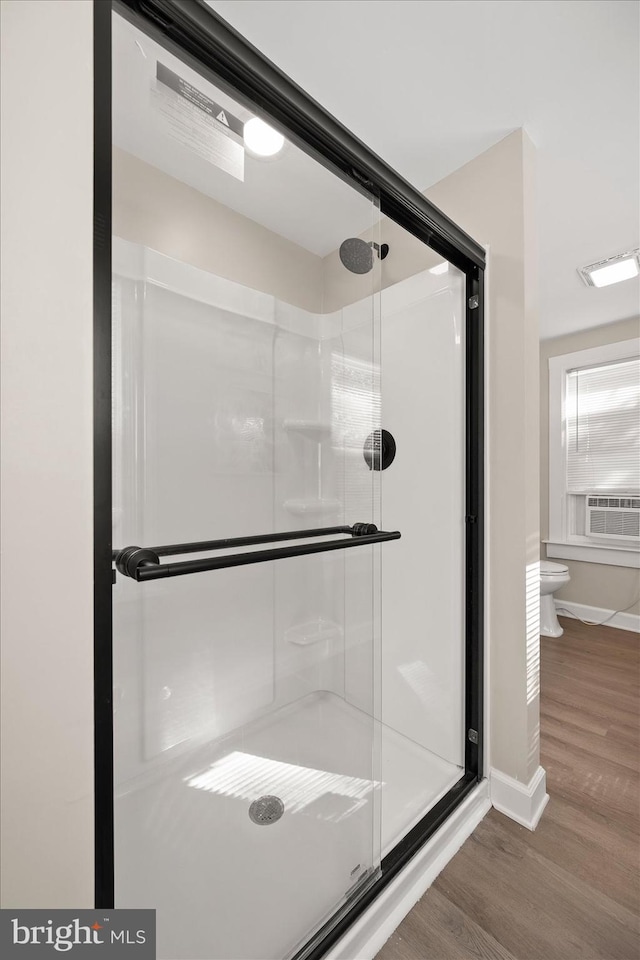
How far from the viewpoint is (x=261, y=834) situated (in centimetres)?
110

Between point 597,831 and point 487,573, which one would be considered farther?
point 487,573

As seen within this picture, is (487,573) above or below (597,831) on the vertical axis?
above

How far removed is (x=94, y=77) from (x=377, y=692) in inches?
56.7

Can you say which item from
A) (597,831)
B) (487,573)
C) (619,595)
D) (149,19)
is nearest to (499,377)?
(487,573)

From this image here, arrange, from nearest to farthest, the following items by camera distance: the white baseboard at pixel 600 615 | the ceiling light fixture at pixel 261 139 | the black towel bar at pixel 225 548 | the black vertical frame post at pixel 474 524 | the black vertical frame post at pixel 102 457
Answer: the black vertical frame post at pixel 102 457
the black towel bar at pixel 225 548
the ceiling light fixture at pixel 261 139
the black vertical frame post at pixel 474 524
the white baseboard at pixel 600 615

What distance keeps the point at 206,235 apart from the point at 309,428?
→ 1.63 ft

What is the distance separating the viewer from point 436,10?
1.15 m

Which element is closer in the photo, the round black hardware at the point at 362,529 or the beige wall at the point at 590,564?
the round black hardware at the point at 362,529

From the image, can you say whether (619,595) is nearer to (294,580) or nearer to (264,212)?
(294,580)

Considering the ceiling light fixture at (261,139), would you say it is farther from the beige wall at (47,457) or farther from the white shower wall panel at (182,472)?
the beige wall at (47,457)

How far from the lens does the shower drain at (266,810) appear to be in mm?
1103

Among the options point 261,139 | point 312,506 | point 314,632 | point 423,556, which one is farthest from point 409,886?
point 261,139

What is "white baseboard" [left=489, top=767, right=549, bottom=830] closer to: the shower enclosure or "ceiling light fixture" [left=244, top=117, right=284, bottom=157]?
the shower enclosure

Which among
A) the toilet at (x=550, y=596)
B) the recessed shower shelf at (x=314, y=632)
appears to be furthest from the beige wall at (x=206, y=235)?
the toilet at (x=550, y=596)
